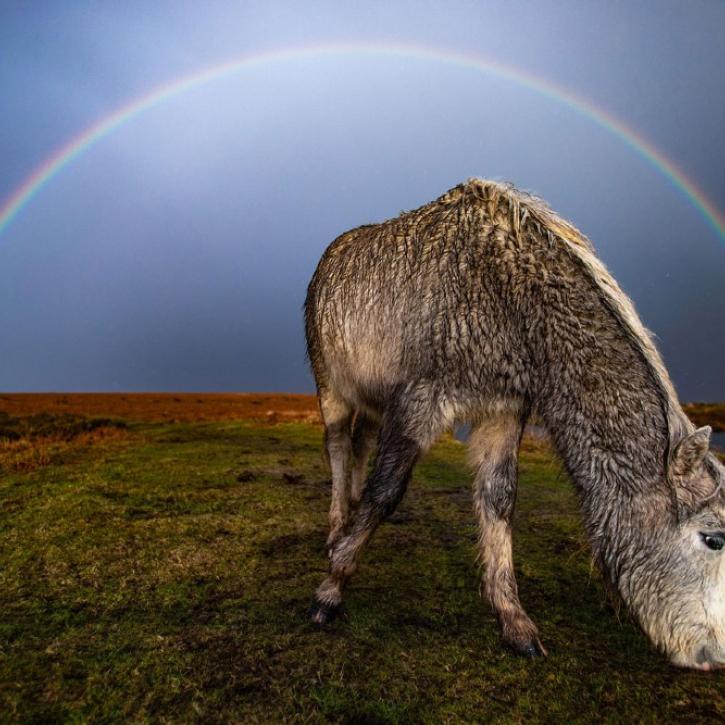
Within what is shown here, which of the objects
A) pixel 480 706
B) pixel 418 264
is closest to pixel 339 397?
pixel 418 264

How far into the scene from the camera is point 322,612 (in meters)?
3.72

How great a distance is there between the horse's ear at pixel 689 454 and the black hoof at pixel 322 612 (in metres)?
2.50

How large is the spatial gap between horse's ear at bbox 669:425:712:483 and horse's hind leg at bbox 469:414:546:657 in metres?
1.15

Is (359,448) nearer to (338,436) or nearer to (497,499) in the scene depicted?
(338,436)

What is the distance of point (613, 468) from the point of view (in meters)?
3.10

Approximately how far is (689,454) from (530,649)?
172 cm

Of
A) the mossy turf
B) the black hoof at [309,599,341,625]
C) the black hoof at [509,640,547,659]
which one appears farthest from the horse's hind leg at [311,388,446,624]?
the black hoof at [509,640,547,659]

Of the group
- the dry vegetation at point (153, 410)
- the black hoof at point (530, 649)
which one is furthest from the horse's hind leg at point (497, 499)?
the dry vegetation at point (153, 410)

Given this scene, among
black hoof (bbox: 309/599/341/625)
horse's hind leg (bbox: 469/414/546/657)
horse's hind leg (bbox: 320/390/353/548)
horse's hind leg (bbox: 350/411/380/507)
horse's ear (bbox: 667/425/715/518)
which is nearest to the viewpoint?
horse's ear (bbox: 667/425/715/518)

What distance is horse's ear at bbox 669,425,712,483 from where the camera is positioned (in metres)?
2.72

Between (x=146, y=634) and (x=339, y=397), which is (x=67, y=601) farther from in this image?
(x=339, y=397)

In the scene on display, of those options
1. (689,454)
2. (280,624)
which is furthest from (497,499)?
(280,624)

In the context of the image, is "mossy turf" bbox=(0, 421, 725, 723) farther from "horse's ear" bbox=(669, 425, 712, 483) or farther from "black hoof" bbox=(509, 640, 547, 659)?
"horse's ear" bbox=(669, 425, 712, 483)

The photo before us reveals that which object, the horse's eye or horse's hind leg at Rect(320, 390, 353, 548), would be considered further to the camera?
horse's hind leg at Rect(320, 390, 353, 548)
